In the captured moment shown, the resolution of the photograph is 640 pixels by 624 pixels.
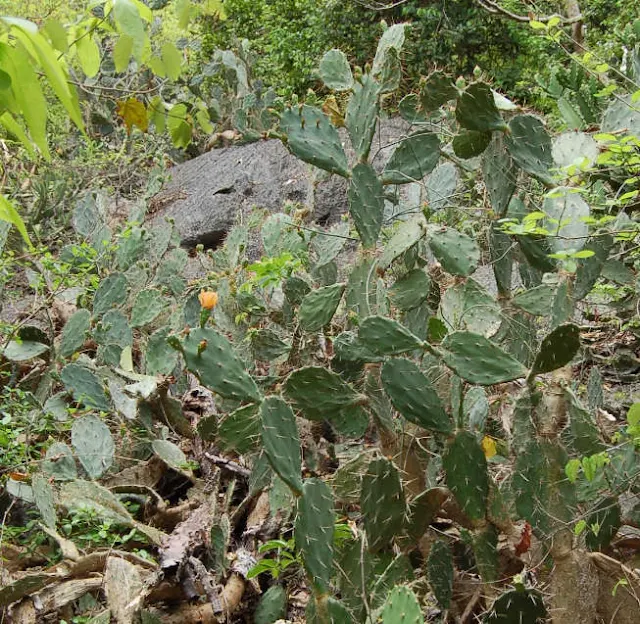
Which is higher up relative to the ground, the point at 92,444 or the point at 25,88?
the point at 25,88

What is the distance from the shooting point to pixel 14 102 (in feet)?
4.57

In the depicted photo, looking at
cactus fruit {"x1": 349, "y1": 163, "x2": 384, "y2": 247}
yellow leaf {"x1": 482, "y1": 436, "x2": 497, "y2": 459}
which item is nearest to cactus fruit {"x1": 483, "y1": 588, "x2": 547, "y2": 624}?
yellow leaf {"x1": 482, "y1": 436, "x2": 497, "y2": 459}

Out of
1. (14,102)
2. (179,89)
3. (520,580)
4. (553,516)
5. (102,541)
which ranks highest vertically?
(14,102)

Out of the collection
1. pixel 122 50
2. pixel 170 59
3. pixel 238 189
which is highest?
pixel 122 50

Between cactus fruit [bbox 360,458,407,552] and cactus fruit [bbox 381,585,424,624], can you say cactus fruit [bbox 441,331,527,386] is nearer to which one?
cactus fruit [bbox 360,458,407,552]

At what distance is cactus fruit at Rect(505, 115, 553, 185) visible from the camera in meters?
2.58

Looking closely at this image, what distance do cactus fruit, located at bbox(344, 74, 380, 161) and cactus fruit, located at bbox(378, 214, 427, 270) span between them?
27cm

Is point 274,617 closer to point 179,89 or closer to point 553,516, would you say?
point 553,516

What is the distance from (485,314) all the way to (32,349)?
2.26 meters

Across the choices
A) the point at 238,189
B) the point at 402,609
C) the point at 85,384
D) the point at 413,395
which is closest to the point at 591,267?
the point at 413,395

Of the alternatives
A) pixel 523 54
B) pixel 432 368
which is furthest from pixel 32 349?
pixel 523 54

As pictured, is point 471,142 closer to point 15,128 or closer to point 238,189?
point 15,128

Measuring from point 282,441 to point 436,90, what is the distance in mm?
1179

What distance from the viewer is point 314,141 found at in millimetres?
2711
